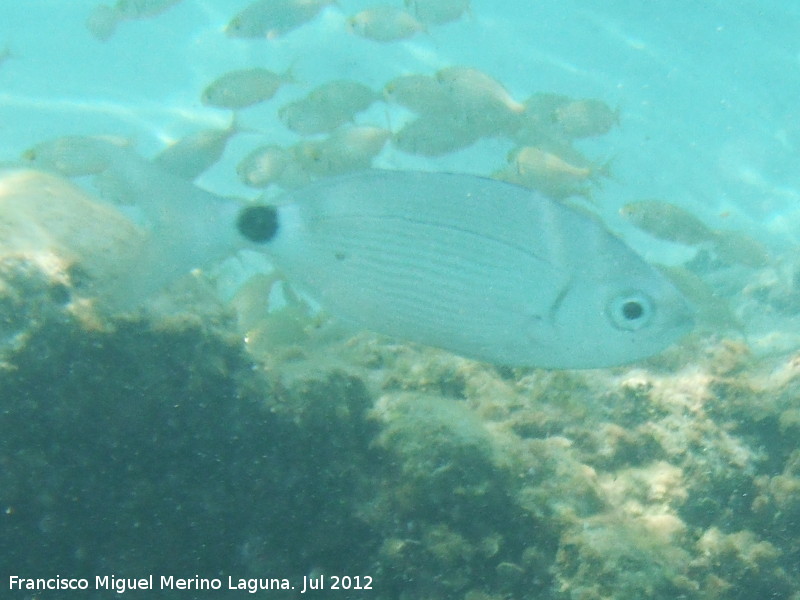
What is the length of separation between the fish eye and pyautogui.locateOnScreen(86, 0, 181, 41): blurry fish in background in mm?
10992

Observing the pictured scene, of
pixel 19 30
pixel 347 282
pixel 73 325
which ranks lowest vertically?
pixel 347 282

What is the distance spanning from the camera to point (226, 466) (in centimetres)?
246

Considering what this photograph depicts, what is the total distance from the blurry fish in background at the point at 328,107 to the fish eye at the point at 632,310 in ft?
23.3

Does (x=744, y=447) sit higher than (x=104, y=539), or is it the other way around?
(x=744, y=447)

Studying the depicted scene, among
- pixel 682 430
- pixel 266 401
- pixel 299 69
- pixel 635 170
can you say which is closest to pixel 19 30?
pixel 299 69

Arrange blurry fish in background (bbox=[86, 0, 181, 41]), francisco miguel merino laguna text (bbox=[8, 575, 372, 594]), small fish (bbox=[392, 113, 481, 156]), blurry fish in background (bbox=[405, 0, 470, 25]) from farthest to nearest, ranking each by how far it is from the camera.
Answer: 1. blurry fish in background (bbox=[405, 0, 470, 25])
2. blurry fish in background (bbox=[86, 0, 181, 41])
3. small fish (bbox=[392, 113, 481, 156])
4. francisco miguel merino laguna text (bbox=[8, 575, 372, 594])

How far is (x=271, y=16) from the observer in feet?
30.6

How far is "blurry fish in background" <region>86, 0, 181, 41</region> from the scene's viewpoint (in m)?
10.0

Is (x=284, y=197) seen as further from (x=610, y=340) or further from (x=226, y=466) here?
(x=226, y=466)

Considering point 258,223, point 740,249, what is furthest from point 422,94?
point 258,223

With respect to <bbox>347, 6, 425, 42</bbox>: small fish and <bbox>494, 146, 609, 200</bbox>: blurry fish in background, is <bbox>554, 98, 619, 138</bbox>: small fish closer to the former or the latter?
<bbox>494, 146, 609, 200</bbox>: blurry fish in background

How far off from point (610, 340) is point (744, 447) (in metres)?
1.94

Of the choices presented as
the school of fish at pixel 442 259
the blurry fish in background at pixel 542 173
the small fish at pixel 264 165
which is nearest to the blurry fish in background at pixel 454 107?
the blurry fish in background at pixel 542 173

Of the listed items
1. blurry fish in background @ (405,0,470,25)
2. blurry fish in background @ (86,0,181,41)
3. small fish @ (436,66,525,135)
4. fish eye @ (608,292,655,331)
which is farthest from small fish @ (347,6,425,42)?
fish eye @ (608,292,655,331)
